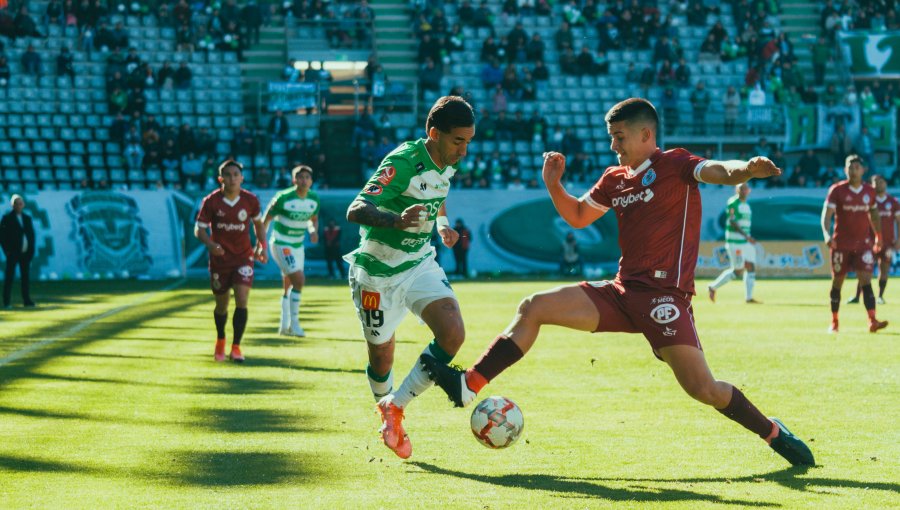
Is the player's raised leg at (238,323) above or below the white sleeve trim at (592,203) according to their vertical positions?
below

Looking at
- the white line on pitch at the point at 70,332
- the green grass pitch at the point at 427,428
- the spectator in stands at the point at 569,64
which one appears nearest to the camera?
the green grass pitch at the point at 427,428

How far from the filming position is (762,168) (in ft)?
20.7

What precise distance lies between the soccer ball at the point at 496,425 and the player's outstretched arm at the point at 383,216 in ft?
3.76

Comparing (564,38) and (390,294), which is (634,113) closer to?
(390,294)

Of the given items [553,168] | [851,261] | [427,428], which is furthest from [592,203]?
[851,261]

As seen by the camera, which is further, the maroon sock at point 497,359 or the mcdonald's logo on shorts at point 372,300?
the mcdonald's logo on shorts at point 372,300

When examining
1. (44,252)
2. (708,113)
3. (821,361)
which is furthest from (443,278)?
(708,113)

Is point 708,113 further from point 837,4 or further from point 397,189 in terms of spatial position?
point 397,189

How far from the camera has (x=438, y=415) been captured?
944cm

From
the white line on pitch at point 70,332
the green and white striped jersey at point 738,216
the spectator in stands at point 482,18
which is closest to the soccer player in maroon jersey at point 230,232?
the white line on pitch at point 70,332

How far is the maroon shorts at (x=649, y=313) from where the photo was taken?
22.8ft

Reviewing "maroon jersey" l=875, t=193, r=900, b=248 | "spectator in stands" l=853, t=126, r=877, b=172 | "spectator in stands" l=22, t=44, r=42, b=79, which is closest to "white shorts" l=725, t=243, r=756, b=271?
"maroon jersey" l=875, t=193, r=900, b=248

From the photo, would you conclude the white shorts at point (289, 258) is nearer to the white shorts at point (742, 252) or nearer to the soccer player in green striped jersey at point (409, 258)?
the soccer player in green striped jersey at point (409, 258)

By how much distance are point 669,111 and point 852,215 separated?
2280cm
